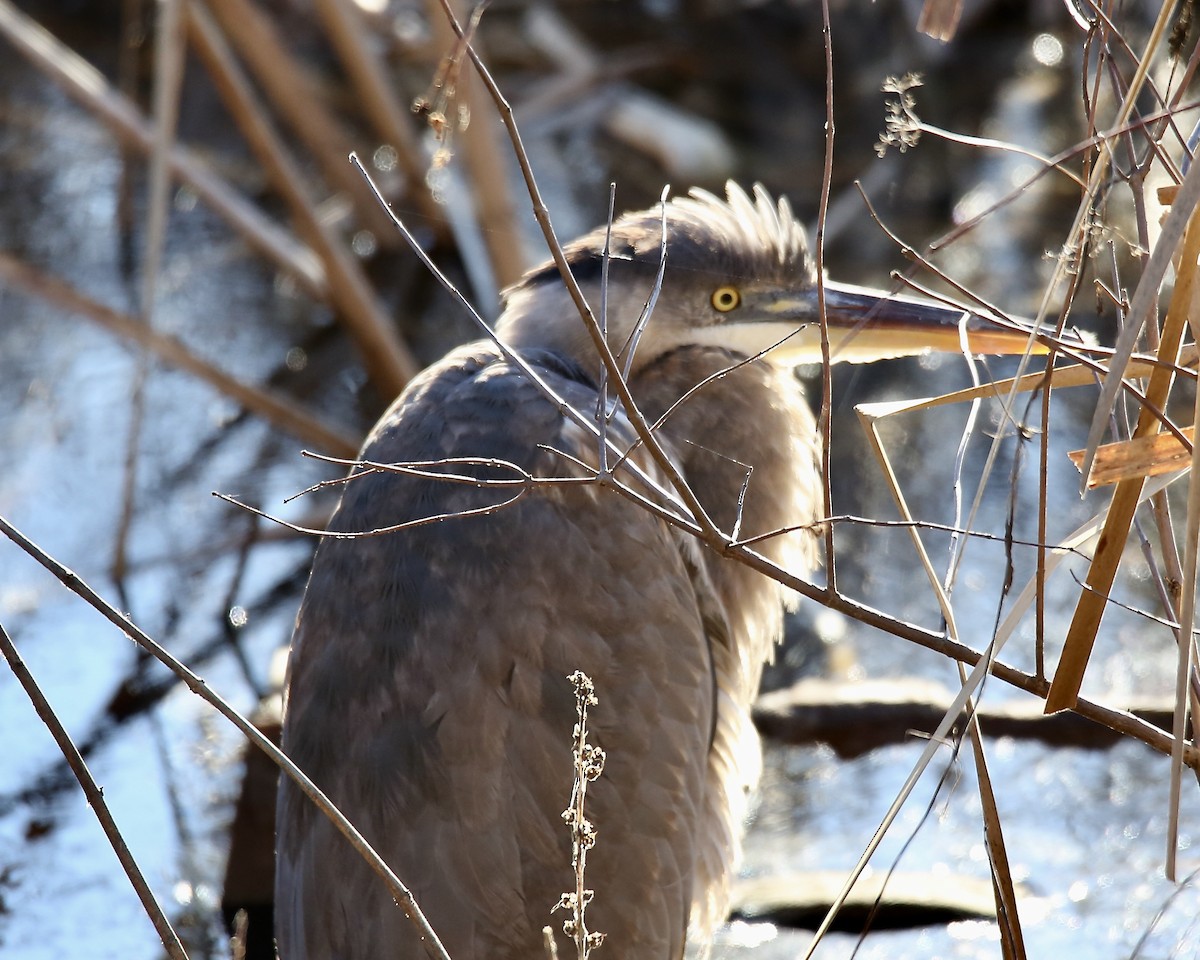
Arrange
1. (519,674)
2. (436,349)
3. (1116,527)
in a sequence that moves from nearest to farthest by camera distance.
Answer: (1116,527)
(519,674)
(436,349)

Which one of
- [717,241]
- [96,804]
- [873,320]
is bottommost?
[96,804]

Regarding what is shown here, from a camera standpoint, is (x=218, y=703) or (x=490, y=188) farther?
(x=490, y=188)

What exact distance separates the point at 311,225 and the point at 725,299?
174 centimetres

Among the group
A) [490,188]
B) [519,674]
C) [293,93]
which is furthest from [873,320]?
[293,93]

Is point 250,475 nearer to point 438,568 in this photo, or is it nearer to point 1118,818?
Answer: point 438,568

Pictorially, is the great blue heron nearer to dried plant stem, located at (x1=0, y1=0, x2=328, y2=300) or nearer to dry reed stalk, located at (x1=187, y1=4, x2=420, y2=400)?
dry reed stalk, located at (x1=187, y1=4, x2=420, y2=400)

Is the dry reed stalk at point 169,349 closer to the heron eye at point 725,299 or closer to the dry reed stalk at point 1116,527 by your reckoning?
the heron eye at point 725,299

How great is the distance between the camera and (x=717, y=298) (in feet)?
8.25

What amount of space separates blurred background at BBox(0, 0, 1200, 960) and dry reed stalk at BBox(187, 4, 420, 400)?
1 cm

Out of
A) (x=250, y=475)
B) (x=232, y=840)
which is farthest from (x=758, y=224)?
(x=250, y=475)

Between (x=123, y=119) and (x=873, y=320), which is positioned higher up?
(x=123, y=119)

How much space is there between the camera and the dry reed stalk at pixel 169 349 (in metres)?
3.43

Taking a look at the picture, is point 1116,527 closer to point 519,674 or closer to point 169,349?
point 519,674

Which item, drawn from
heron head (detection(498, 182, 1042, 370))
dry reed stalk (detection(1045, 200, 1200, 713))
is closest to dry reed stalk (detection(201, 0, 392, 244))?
heron head (detection(498, 182, 1042, 370))
